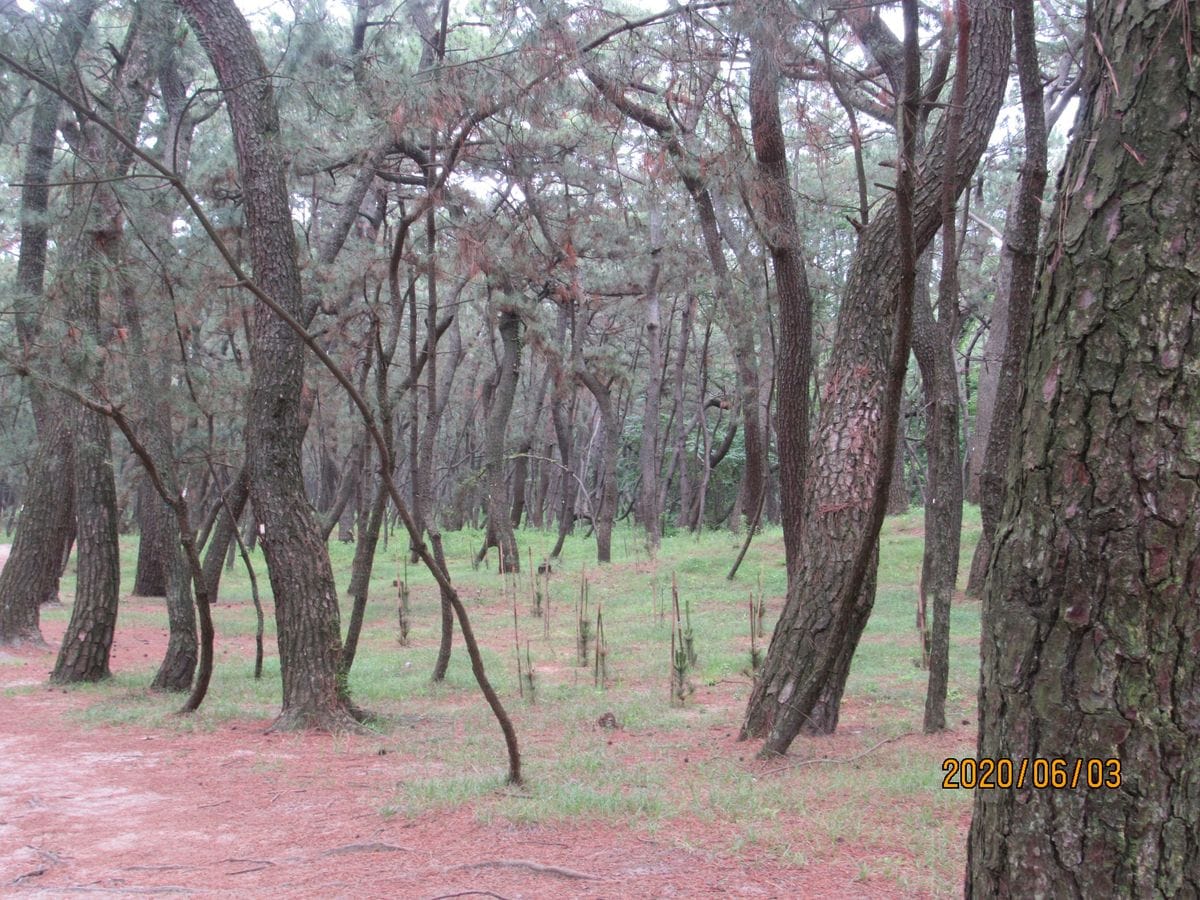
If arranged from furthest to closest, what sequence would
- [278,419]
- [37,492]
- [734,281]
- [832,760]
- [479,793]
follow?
[734,281] → [37,492] → [278,419] → [832,760] → [479,793]

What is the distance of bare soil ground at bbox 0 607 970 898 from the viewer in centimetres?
332

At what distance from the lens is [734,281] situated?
13562mm

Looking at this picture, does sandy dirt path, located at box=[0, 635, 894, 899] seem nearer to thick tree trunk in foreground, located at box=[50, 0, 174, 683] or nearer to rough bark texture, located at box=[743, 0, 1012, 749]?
rough bark texture, located at box=[743, 0, 1012, 749]

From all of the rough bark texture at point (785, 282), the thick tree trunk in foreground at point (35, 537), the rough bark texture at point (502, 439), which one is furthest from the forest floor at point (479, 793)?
the rough bark texture at point (502, 439)

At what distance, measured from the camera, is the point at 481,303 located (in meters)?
20.1

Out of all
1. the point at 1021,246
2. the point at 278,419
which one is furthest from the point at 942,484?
the point at 278,419

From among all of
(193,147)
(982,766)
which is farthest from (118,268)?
(982,766)

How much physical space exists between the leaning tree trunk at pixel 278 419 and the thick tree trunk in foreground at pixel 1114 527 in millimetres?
4749

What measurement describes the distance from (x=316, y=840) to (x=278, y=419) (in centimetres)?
290

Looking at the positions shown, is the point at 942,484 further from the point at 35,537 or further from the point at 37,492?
the point at 35,537

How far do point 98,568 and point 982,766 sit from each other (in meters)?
7.56

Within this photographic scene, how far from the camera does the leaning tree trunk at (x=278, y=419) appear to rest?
604 centimetres

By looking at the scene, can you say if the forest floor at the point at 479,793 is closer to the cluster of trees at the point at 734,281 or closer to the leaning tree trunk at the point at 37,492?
the cluster of trees at the point at 734,281

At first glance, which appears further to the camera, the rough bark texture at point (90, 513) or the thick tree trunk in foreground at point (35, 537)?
the thick tree trunk in foreground at point (35, 537)
